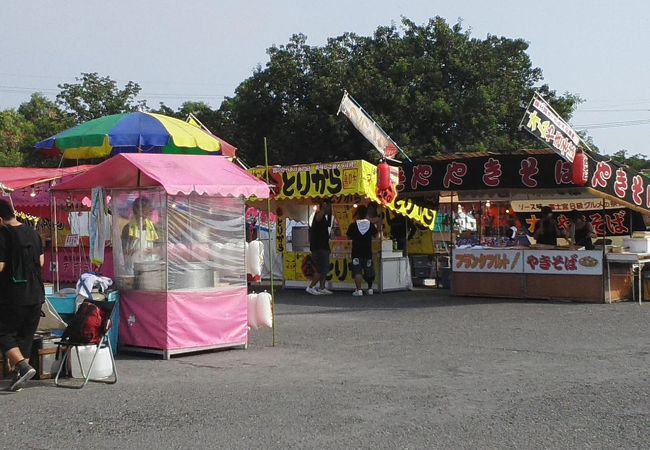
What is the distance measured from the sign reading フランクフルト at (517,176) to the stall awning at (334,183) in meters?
0.96

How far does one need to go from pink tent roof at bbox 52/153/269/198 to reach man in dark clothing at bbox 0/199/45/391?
1656 mm

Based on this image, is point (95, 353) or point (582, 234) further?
point (582, 234)

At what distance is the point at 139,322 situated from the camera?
9.44m

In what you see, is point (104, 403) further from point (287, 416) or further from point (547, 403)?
point (547, 403)

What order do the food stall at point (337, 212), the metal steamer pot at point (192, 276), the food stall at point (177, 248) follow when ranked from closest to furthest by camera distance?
the food stall at point (177, 248) → the metal steamer pot at point (192, 276) → the food stall at point (337, 212)

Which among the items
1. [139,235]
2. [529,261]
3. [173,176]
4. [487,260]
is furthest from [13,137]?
[173,176]

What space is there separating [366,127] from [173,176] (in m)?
9.70

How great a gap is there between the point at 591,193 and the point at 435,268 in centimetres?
555

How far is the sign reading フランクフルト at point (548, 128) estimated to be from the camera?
1345 cm

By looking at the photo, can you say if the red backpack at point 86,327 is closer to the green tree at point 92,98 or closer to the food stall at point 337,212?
the food stall at point 337,212

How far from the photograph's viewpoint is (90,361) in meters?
8.01

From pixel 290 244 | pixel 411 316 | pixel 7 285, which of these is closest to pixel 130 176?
pixel 7 285

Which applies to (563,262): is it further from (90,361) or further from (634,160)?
(634,160)

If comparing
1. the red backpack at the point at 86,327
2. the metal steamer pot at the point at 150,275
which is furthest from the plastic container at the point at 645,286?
the red backpack at the point at 86,327
